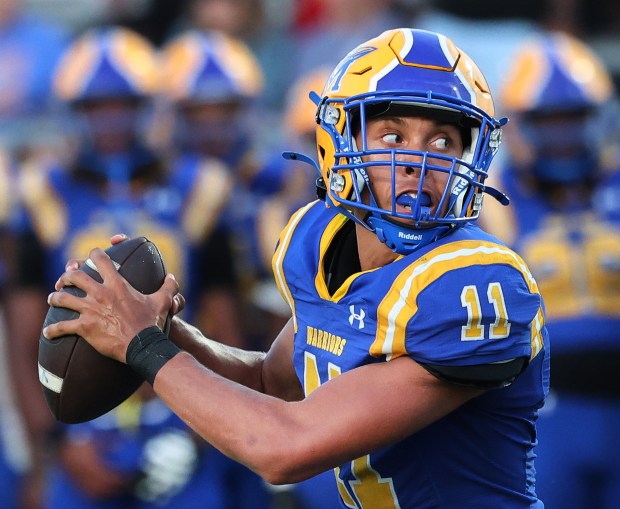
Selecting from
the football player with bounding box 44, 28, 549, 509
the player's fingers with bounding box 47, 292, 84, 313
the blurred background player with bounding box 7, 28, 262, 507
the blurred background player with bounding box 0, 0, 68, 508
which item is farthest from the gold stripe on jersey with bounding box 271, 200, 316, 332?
the blurred background player with bounding box 0, 0, 68, 508

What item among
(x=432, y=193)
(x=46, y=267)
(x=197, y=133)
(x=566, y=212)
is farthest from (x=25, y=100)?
(x=432, y=193)

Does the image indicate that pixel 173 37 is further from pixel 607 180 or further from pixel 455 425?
pixel 455 425

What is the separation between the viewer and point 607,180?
5.23 metres

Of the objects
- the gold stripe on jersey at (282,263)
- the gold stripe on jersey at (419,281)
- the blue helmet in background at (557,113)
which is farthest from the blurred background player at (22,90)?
the gold stripe on jersey at (419,281)

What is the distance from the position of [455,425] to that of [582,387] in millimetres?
2461

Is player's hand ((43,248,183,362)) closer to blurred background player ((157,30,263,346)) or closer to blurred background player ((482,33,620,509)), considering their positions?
blurred background player ((482,33,620,509))

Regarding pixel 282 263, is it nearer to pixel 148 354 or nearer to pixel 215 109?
pixel 148 354

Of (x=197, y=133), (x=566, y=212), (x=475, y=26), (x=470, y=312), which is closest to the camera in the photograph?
(x=470, y=312)

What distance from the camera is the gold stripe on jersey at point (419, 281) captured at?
257cm

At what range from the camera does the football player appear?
253 centimetres

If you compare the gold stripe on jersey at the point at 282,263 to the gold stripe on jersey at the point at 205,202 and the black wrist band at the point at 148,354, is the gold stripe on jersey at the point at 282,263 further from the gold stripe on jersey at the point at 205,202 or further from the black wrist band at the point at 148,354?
the gold stripe on jersey at the point at 205,202

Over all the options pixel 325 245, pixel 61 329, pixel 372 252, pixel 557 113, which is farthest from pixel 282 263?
pixel 557 113

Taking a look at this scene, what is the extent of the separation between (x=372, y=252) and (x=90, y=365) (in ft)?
Answer: 2.19

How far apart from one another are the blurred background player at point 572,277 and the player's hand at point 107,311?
8.39ft
